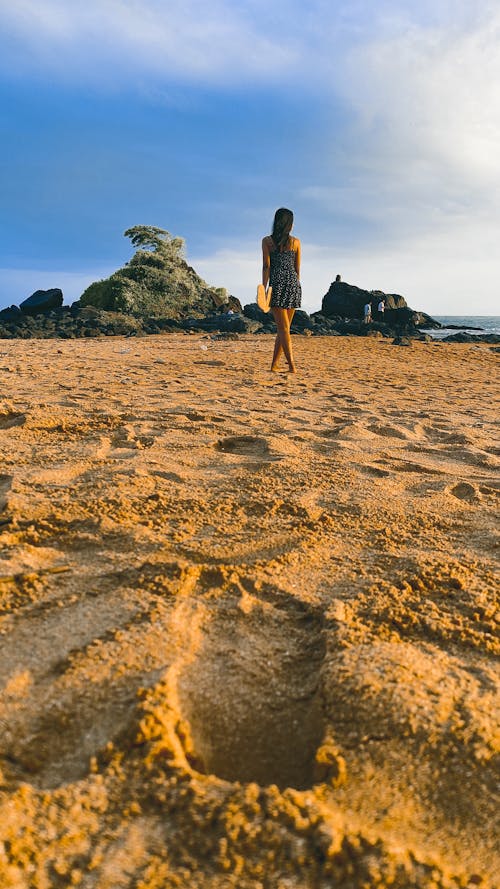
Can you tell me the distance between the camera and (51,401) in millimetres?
4215

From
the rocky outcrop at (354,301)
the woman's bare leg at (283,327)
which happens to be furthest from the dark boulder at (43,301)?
the woman's bare leg at (283,327)

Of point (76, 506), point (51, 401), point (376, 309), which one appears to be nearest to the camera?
point (76, 506)

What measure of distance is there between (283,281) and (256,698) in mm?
5789

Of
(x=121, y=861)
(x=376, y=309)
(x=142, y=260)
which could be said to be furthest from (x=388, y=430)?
(x=376, y=309)

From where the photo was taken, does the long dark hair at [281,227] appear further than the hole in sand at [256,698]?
Yes

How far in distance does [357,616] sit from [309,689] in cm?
33

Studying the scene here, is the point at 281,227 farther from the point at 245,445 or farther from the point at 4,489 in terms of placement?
the point at 4,489

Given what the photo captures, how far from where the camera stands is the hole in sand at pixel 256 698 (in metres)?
1.04

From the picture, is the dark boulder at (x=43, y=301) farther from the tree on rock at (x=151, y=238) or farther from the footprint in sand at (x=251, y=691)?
the footprint in sand at (x=251, y=691)

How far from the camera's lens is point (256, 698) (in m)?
A: 1.19

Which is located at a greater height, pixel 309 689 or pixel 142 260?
pixel 142 260

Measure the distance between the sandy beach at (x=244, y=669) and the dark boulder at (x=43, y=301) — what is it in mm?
22129

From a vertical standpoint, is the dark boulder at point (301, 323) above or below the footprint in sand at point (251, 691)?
above

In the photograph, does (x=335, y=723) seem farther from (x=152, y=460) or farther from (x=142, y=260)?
(x=142, y=260)
